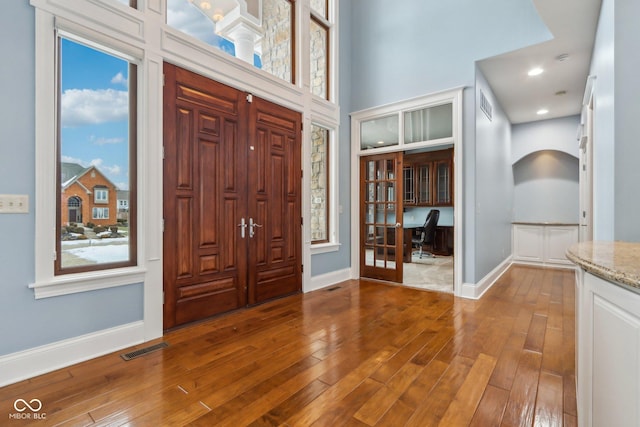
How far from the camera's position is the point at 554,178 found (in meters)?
6.54

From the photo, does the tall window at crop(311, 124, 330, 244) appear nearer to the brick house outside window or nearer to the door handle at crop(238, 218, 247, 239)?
the door handle at crop(238, 218, 247, 239)

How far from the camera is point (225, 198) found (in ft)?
10.7

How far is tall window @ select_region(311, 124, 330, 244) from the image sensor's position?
481 cm

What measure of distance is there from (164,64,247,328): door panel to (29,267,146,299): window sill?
291 mm

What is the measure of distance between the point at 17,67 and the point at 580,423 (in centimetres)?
395

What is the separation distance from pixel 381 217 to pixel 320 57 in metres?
2.71

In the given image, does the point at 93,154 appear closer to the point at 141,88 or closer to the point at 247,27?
the point at 141,88

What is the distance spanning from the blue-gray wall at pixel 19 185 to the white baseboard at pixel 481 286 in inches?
167

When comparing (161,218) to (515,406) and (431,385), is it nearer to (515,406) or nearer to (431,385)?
(431,385)

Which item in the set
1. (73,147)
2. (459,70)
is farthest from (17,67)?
(459,70)

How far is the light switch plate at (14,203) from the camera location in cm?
201

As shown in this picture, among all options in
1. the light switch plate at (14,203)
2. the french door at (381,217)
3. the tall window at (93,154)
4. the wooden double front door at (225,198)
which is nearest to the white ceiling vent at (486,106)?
the french door at (381,217)

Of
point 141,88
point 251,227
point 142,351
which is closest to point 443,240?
point 251,227

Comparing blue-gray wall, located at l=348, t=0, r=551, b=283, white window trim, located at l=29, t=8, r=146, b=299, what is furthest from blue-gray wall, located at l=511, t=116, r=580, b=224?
white window trim, located at l=29, t=8, r=146, b=299
